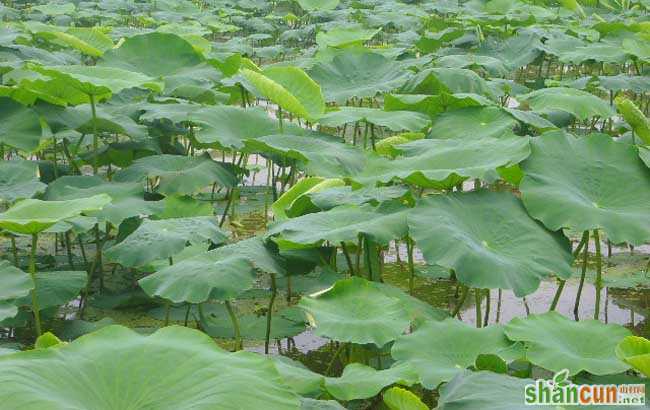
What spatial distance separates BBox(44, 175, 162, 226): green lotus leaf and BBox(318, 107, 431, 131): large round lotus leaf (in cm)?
77

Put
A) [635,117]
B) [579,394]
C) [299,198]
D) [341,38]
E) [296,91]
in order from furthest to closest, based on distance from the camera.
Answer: [341,38] < [296,91] < [635,117] < [299,198] < [579,394]

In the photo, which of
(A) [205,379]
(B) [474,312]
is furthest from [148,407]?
(B) [474,312]

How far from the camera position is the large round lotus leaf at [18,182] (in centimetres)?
294

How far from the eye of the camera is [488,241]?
93.3 inches

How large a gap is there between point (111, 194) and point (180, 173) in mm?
300

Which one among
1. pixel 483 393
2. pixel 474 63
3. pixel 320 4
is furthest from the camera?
pixel 320 4

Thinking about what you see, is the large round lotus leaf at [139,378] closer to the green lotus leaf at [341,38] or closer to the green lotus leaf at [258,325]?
the green lotus leaf at [258,325]

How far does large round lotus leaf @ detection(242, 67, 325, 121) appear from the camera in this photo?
3.37 m

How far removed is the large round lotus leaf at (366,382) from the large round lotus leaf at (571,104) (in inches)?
76.7

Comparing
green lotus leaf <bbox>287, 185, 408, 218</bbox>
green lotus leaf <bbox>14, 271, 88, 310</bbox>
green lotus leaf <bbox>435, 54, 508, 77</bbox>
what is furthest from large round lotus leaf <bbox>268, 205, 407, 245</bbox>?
green lotus leaf <bbox>435, 54, 508, 77</bbox>

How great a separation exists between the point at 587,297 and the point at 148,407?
2081mm

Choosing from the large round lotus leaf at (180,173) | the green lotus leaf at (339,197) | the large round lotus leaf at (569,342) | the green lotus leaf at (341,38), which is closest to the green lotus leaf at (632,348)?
the large round lotus leaf at (569,342)

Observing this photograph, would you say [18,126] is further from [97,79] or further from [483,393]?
[483,393]

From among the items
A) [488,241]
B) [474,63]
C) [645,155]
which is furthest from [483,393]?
[474,63]
